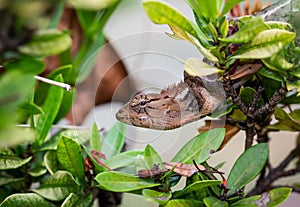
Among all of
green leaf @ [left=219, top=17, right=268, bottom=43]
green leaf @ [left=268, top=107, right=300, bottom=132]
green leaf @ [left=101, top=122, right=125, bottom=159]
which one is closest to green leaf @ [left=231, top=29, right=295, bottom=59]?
green leaf @ [left=219, top=17, right=268, bottom=43]

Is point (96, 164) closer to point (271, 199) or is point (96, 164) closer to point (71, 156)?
point (71, 156)

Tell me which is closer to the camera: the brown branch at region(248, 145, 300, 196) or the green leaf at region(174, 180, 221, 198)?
the green leaf at region(174, 180, 221, 198)

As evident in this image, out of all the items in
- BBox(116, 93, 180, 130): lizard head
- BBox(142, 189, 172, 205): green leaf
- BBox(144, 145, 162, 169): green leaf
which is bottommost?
BBox(142, 189, 172, 205): green leaf

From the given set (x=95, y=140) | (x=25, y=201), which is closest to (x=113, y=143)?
(x=95, y=140)

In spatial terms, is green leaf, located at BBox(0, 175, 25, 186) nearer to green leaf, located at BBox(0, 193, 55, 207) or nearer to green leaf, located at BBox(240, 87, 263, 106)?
green leaf, located at BBox(0, 193, 55, 207)

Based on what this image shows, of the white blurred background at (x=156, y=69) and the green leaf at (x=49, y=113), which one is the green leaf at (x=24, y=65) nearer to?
the white blurred background at (x=156, y=69)
